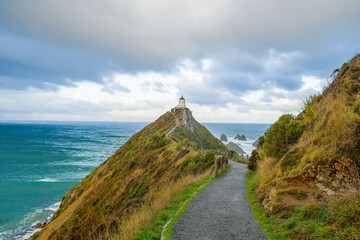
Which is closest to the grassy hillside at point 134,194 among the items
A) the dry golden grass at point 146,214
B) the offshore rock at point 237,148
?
the dry golden grass at point 146,214

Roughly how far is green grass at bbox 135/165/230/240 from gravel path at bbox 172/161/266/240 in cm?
20

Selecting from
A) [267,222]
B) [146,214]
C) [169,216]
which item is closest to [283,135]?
[267,222]

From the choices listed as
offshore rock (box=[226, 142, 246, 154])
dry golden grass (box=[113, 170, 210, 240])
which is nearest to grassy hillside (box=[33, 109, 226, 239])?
dry golden grass (box=[113, 170, 210, 240])

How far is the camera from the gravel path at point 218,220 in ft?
18.1

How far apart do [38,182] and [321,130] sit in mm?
40340

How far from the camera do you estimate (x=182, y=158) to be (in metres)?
17.5

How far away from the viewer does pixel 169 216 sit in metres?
6.88

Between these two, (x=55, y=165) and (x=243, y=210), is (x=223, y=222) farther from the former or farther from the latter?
(x=55, y=165)

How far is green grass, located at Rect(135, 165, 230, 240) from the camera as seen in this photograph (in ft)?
18.0

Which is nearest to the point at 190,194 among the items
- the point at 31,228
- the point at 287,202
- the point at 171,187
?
the point at 171,187

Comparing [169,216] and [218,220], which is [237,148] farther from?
[169,216]

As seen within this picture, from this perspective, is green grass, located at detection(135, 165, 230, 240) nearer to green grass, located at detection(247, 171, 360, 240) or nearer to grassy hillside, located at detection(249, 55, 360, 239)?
green grass, located at detection(247, 171, 360, 240)

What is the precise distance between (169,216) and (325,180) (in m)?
5.53

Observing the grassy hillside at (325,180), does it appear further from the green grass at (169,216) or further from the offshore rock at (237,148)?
the offshore rock at (237,148)
